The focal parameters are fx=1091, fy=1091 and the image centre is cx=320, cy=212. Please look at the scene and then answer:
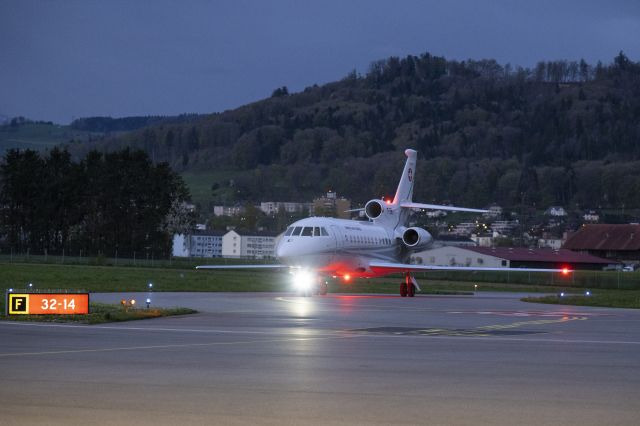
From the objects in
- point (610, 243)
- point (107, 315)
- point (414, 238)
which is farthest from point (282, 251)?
point (610, 243)

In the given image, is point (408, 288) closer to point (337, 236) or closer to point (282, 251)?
point (337, 236)

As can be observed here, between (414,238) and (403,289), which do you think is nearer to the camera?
(403,289)

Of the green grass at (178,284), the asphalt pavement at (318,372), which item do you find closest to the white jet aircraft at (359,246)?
the green grass at (178,284)

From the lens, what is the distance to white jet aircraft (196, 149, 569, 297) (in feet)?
159

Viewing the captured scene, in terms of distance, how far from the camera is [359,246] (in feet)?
172

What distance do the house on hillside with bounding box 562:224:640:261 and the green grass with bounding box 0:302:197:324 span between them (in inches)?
4669

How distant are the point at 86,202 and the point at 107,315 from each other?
8340 centimetres

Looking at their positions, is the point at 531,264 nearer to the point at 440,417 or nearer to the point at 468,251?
the point at 468,251

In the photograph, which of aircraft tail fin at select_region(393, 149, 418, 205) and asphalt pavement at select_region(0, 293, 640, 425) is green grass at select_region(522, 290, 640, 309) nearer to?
asphalt pavement at select_region(0, 293, 640, 425)

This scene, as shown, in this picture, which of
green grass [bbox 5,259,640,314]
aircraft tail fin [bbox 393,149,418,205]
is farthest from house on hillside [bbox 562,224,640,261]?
aircraft tail fin [bbox 393,149,418,205]

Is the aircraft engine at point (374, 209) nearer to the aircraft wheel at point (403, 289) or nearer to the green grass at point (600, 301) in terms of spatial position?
the aircraft wheel at point (403, 289)

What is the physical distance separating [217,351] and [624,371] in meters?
7.10

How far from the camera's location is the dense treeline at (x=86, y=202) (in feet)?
348

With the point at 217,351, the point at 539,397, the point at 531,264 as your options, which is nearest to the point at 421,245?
the point at 217,351
